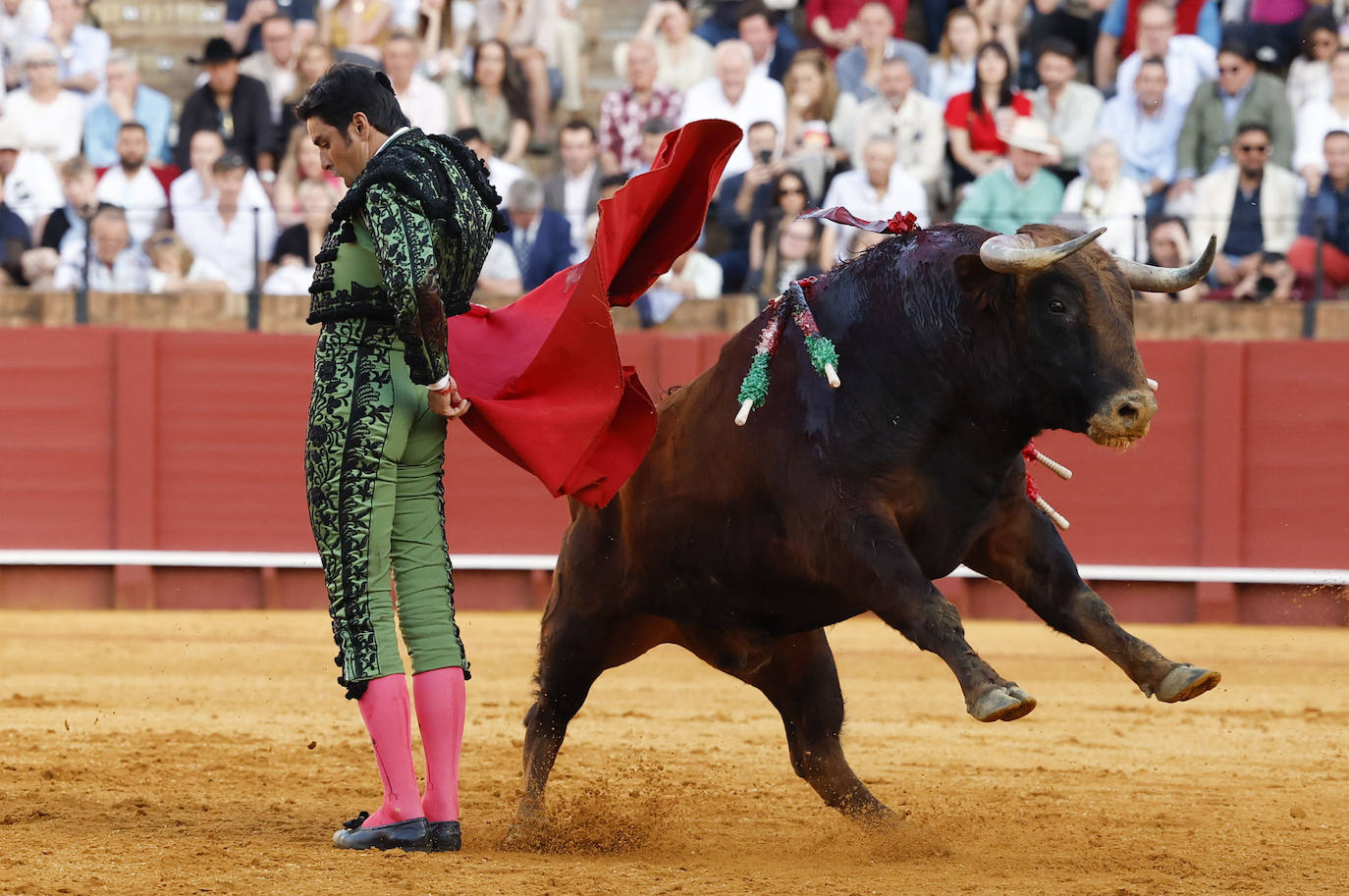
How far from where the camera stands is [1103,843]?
404 cm

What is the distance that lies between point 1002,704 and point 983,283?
852 mm

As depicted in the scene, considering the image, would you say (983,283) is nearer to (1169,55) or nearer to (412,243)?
(412,243)

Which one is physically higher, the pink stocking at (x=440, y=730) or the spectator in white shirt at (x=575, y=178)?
the spectator in white shirt at (x=575, y=178)

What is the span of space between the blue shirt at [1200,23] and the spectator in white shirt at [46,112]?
533 centimetres

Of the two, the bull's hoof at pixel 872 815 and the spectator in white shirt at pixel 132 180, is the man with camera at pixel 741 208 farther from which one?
the bull's hoof at pixel 872 815

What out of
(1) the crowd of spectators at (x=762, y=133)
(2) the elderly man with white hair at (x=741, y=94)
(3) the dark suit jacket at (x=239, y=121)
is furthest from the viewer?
(3) the dark suit jacket at (x=239, y=121)

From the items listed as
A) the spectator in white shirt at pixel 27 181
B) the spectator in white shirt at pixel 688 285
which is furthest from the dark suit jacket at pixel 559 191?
the spectator in white shirt at pixel 27 181

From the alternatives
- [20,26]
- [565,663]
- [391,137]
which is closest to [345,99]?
[391,137]

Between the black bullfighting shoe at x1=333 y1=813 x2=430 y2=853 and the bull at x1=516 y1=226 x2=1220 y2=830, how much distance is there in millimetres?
356

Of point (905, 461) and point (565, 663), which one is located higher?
point (905, 461)

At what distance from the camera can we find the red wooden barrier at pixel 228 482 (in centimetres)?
857

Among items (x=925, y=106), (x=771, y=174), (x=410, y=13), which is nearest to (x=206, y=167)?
(x=410, y=13)

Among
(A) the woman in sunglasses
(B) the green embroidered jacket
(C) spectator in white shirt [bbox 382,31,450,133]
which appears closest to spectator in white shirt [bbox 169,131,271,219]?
(C) spectator in white shirt [bbox 382,31,450,133]

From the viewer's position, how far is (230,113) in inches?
387
